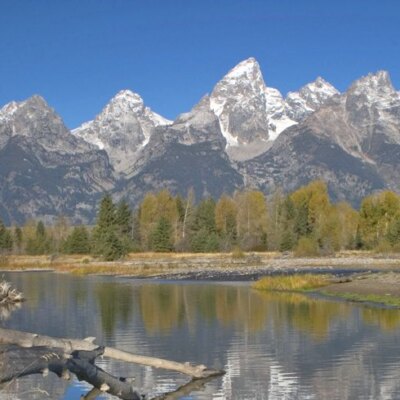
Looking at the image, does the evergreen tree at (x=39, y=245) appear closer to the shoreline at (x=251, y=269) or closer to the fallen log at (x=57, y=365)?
the shoreline at (x=251, y=269)

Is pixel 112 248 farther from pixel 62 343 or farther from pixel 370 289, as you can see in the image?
pixel 62 343

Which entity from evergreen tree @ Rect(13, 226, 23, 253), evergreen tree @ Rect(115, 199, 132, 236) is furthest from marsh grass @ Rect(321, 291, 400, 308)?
evergreen tree @ Rect(13, 226, 23, 253)

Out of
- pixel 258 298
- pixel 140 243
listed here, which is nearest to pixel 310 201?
pixel 140 243

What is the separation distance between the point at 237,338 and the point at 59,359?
1574 centimetres

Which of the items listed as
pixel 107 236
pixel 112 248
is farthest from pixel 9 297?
pixel 107 236

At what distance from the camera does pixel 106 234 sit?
121 meters

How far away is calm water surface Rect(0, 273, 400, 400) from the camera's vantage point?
2375cm

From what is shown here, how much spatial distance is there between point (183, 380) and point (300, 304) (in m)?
25.0

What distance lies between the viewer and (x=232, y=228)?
156375mm

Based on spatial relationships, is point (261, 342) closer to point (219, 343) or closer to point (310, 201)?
point (219, 343)

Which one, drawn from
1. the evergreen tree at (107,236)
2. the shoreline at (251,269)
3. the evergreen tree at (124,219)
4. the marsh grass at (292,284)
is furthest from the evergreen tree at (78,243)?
the marsh grass at (292,284)

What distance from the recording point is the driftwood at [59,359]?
758 inches

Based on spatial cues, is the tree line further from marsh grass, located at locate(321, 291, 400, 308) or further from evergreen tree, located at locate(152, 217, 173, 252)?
marsh grass, located at locate(321, 291, 400, 308)

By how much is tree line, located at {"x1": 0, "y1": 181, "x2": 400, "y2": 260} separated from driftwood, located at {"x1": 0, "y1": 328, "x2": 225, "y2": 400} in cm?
9637
